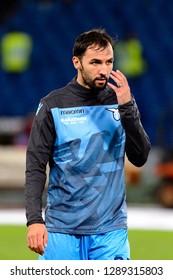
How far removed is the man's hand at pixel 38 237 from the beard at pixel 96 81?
0.77 metres

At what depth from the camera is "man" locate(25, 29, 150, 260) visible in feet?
15.9

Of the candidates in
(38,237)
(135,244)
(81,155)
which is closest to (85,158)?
(81,155)

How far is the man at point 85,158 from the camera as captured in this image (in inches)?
190

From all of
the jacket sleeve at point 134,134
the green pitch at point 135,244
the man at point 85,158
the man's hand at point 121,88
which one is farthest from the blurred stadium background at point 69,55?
the man's hand at point 121,88

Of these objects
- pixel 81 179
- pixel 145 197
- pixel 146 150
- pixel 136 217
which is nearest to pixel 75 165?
pixel 81 179

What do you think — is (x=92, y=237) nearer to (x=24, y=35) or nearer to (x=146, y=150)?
(x=146, y=150)

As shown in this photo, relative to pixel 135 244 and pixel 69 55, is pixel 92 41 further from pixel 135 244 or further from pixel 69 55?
pixel 69 55

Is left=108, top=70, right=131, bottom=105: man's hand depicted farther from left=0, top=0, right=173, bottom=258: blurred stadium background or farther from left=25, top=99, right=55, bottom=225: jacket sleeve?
left=0, top=0, right=173, bottom=258: blurred stadium background

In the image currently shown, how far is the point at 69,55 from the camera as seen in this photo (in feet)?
55.5

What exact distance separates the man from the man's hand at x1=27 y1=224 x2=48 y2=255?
0.72 ft

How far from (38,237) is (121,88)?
85 cm

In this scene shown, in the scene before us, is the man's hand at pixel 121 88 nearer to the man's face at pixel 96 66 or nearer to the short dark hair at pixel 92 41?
the man's face at pixel 96 66

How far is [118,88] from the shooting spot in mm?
4719

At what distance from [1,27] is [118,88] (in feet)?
41.9
